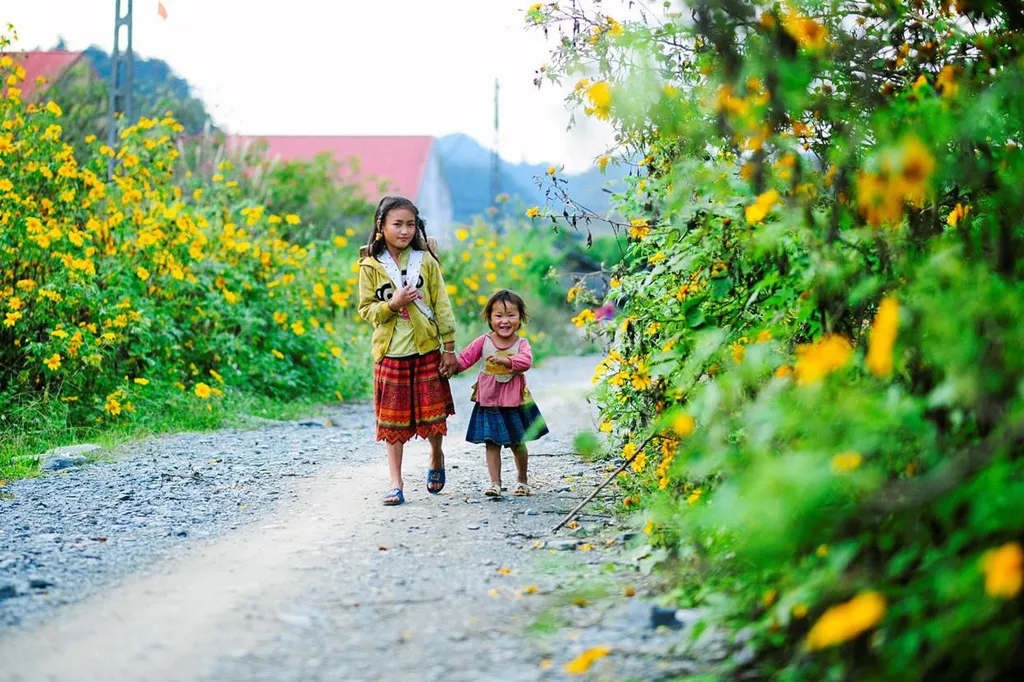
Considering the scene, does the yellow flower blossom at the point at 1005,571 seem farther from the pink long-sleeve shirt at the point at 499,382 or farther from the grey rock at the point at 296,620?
the pink long-sleeve shirt at the point at 499,382

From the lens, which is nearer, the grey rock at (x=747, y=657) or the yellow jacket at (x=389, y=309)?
the grey rock at (x=747, y=657)

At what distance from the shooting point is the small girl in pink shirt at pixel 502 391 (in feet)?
19.1

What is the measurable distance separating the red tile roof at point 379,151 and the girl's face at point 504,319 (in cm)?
2567

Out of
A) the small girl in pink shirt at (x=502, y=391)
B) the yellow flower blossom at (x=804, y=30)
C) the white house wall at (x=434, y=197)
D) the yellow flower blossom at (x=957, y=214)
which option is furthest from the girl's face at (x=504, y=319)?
the white house wall at (x=434, y=197)

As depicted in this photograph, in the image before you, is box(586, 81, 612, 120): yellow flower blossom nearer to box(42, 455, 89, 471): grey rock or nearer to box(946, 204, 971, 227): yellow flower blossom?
box(946, 204, 971, 227): yellow flower blossom

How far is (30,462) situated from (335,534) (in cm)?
296

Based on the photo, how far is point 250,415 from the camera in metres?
9.37

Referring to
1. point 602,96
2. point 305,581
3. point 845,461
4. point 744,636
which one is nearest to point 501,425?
point 305,581

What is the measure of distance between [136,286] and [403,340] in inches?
167

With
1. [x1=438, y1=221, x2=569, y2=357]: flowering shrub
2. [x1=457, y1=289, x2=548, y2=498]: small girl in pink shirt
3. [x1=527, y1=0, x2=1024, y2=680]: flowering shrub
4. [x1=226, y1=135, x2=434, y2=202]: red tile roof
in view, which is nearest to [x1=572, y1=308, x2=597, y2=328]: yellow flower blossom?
[x1=457, y1=289, x2=548, y2=498]: small girl in pink shirt

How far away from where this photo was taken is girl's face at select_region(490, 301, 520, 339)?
5918mm

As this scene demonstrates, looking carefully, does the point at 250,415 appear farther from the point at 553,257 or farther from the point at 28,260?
the point at 553,257

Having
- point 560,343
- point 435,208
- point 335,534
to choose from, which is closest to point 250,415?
point 335,534

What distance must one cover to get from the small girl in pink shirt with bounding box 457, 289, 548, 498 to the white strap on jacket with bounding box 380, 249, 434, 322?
1.08 ft
